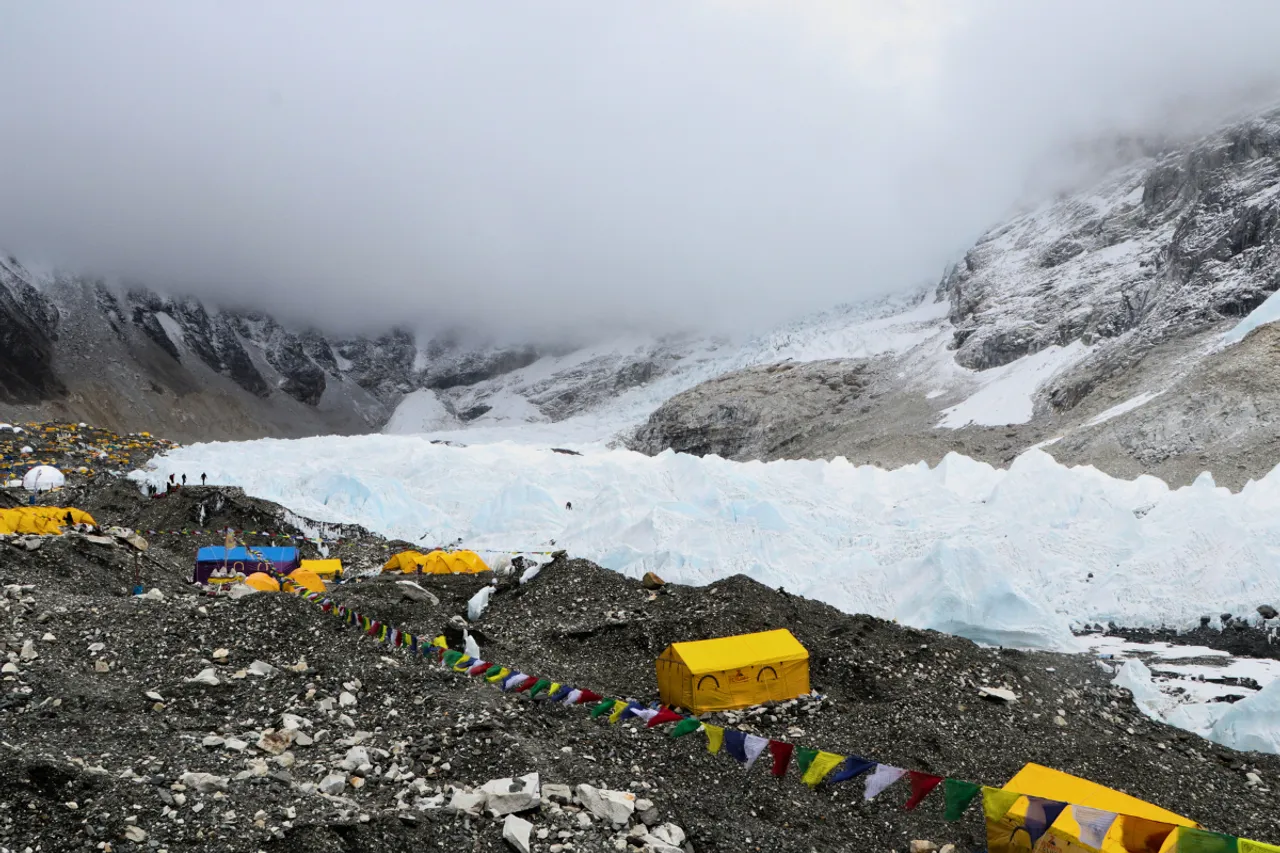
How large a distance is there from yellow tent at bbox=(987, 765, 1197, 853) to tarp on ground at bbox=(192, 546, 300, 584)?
670 inches

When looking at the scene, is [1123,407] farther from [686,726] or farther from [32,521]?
[32,521]

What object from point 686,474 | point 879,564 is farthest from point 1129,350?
point 879,564

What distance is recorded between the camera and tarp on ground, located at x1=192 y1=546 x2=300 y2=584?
18.7 metres

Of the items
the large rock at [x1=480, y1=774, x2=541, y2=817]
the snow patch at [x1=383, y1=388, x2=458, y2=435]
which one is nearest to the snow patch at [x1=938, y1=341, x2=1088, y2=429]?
the large rock at [x1=480, y1=774, x2=541, y2=817]

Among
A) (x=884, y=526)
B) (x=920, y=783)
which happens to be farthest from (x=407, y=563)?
(x=920, y=783)

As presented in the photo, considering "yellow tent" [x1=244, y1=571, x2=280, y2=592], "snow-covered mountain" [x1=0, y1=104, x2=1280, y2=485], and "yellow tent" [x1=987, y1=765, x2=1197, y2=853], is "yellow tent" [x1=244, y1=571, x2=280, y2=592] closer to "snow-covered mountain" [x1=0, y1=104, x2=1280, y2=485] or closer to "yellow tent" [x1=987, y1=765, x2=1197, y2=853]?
"yellow tent" [x1=987, y1=765, x2=1197, y2=853]

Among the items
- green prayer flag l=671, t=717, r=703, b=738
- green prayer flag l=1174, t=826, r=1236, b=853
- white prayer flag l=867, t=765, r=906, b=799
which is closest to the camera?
green prayer flag l=1174, t=826, r=1236, b=853

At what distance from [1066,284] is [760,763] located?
3708 inches

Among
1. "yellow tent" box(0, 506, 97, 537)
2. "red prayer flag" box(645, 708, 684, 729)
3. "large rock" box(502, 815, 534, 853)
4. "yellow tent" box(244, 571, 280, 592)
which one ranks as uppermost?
"yellow tent" box(0, 506, 97, 537)

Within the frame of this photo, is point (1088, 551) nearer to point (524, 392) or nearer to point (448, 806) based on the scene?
point (448, 806)

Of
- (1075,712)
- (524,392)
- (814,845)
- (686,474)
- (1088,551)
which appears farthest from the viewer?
(524,392)

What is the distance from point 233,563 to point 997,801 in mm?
18181

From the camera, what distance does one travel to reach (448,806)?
5.84m

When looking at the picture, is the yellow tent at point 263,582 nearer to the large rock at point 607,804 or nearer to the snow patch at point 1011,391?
the large rock at point 607,804
